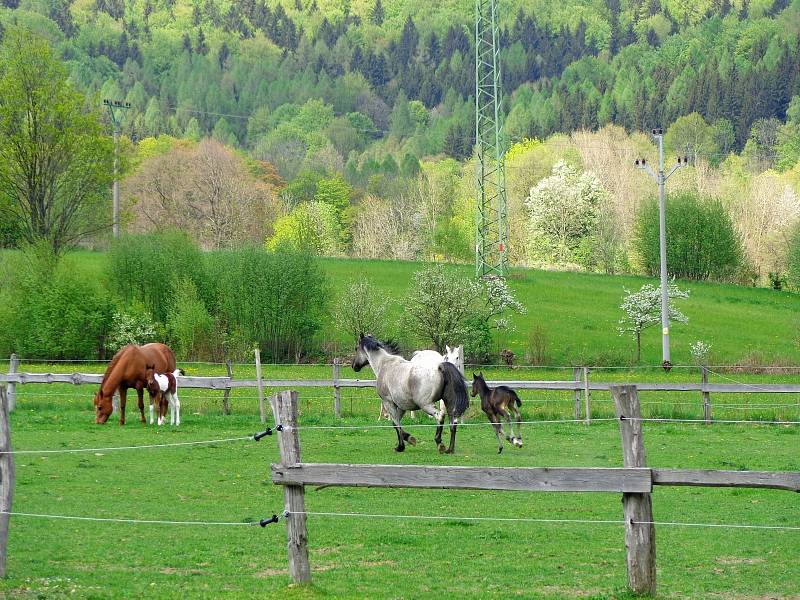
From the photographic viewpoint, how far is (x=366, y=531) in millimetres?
→ 12922

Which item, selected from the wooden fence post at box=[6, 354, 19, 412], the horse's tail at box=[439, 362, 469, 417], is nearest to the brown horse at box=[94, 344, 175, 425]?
the wooden fence post at box=[6, 354, 19, 412]

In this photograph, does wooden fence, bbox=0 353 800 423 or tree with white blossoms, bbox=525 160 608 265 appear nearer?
wooden fence, bbox=0 353 800 423

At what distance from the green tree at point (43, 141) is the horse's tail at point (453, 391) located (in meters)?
31.7

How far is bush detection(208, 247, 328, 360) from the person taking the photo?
161ft

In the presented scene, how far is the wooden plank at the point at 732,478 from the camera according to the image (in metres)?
8.73

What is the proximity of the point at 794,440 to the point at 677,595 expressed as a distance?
51.0 feet

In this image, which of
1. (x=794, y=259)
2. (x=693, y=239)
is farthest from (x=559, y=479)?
(x=794, y=259)

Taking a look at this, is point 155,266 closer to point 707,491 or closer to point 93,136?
point 93,136

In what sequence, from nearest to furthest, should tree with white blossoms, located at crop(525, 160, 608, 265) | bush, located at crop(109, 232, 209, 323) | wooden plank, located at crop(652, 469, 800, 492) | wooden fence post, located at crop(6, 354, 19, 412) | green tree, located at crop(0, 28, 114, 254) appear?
wooden plank, located at crop(652, 469, 800, 492)
wooden fence post, located at crop(6, 354, 19, 412)
green tree, located at crop(0, 28, 114, 254)
bush, located at crop(109, 232, 209, 323)
tree with white blossoms, located at crop(525, 160, 608, 265)

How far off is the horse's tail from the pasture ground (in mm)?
850

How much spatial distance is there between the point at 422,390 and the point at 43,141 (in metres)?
34.2

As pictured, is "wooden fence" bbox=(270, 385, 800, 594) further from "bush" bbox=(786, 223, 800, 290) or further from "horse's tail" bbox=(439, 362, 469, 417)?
"bush" bbox=(786, 223, 800, 290)

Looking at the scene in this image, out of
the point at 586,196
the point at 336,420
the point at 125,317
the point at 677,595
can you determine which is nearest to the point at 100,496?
the point at 677,595

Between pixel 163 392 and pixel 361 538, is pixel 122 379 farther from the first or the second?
pixel 361 538
